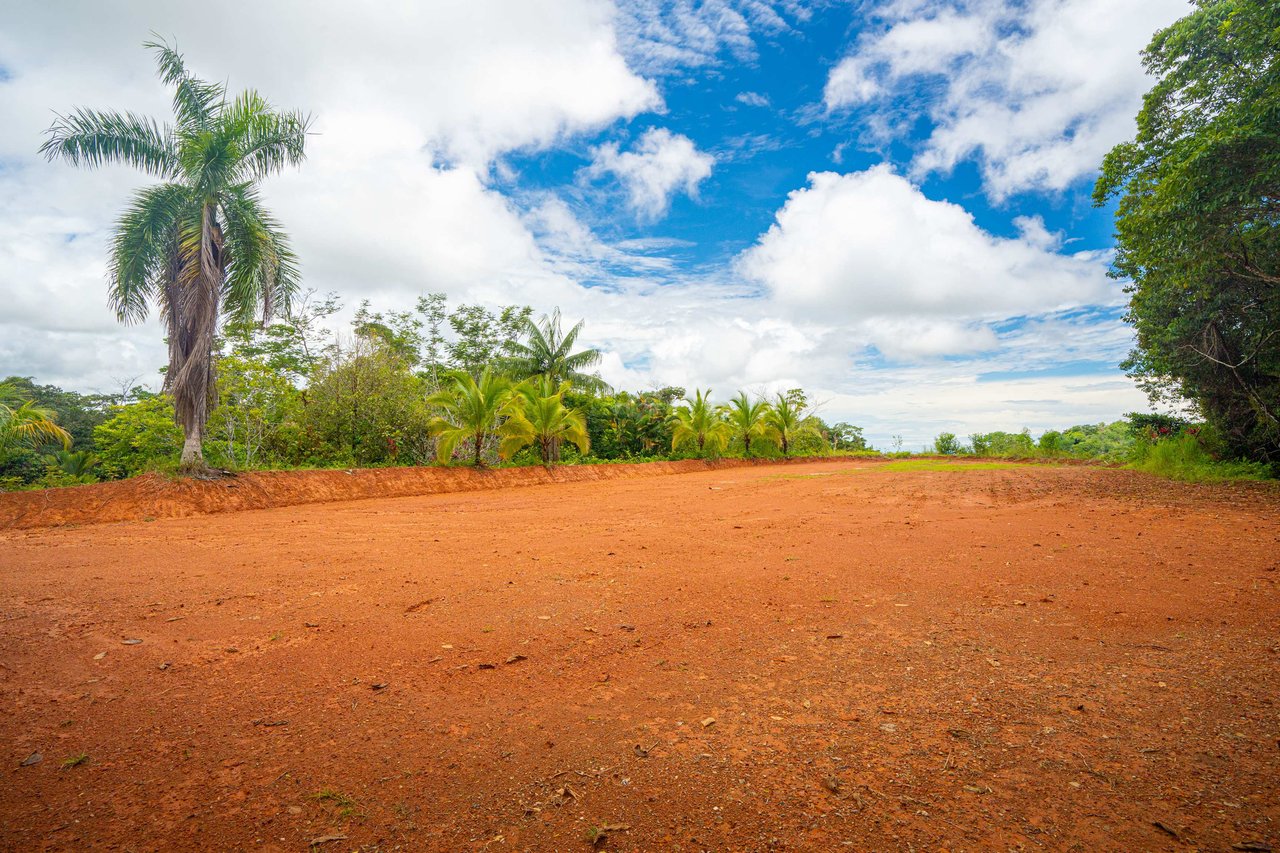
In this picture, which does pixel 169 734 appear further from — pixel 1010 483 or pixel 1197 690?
pixel 1010 483

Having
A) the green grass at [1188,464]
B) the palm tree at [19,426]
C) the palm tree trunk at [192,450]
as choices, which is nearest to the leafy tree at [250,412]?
the palm tree trunk at [192,450]

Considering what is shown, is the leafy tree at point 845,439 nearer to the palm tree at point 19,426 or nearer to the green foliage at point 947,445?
the green foliage at point 947,445

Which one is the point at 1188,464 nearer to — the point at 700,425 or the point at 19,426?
the point at 700,425

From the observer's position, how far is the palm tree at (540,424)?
1664 centimetres

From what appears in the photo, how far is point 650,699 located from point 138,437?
1569 centimetres

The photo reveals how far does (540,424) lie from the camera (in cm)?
1780

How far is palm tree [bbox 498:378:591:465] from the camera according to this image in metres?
16.6

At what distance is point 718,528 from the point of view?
7469mm

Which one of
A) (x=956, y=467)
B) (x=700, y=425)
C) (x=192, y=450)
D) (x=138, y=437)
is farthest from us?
(x=700, y=425)

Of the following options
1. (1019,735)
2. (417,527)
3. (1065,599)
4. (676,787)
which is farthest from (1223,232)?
(417,527)

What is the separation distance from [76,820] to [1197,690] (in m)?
4.78

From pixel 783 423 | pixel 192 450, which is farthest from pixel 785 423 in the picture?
pixel 192 450

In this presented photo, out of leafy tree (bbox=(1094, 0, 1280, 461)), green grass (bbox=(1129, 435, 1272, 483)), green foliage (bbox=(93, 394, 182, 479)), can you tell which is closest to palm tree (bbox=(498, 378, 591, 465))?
green foliage (bbox=(93, 394, 182, 479))

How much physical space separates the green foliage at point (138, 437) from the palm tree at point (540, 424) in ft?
25.8
